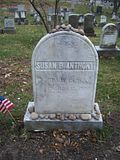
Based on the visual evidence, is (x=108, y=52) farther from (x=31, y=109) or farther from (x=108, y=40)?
(x=31, y=109)

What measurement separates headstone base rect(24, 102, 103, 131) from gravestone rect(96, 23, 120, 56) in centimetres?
544

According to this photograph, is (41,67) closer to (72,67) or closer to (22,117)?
(72,67)

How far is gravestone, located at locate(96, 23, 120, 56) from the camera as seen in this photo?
9.91 metres

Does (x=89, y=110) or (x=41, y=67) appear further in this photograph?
(x=89, y=110)

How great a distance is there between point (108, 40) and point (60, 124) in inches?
236

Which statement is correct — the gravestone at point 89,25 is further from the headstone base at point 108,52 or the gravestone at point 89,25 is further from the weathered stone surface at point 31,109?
the weathered stone surface at point 31,109

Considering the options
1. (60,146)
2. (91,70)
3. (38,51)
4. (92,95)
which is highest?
(38,51)

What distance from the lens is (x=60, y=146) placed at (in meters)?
4.50

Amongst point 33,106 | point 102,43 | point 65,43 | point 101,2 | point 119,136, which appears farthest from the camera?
point 101,2

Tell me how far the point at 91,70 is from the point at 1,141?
1.90 m

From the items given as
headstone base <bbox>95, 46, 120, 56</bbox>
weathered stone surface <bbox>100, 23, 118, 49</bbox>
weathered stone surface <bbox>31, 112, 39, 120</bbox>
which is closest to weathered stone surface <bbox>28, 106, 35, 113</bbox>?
weathered stone surface <bbox>31, 112, 39, 120</bbox>

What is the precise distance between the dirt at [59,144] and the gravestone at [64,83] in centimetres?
16

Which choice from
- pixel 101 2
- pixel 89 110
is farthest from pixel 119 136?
pixel 101 2

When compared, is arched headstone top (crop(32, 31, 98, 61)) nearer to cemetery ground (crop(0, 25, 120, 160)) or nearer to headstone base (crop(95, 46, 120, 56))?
cemetery ground (crop(0, 25, 120, 160))
